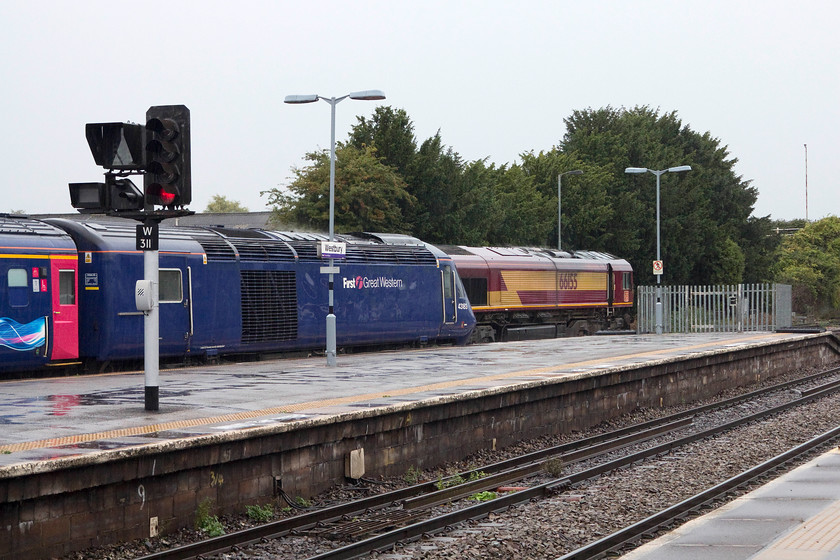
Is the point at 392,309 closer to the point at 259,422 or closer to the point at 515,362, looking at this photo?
the point at 515,362

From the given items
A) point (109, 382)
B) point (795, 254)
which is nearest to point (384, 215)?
point (109, 382)

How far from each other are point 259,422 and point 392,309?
16127mm

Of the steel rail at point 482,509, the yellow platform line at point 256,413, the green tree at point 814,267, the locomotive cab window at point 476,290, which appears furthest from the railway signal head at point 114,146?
the green tree at point 814,267

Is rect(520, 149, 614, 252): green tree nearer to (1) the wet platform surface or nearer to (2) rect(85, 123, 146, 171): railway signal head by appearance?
(1) the wet platform surface

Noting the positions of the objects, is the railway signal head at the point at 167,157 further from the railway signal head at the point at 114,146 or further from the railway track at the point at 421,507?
the railway track at the point at 421,507

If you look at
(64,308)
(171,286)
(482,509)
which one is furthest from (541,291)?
(482,509)

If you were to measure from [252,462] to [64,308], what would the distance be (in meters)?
9.41

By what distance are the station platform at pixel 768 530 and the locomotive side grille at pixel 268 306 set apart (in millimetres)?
13690

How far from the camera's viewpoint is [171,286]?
22.2 metres

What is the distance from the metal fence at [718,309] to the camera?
42000 millimetres

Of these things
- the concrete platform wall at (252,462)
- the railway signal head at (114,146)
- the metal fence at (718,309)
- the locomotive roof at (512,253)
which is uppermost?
the railway signal head at (114,146)

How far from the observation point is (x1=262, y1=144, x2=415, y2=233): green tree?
47.0m

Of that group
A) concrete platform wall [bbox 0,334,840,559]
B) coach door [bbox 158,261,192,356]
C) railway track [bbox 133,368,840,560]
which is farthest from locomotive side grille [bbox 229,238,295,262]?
railway track [bbox 133,368,840,560]

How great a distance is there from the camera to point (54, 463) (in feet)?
31.6
